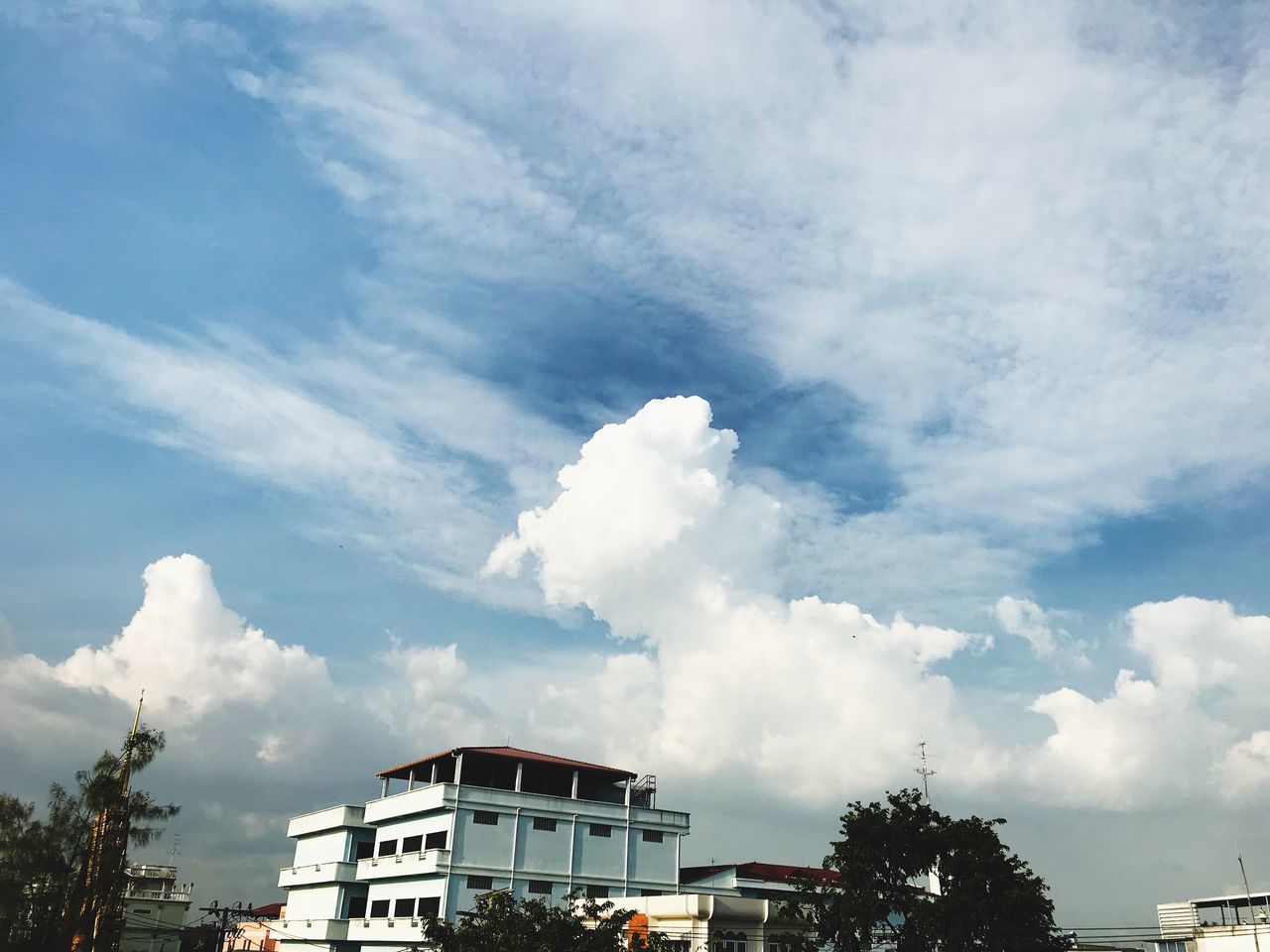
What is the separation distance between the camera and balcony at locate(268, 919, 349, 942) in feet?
237

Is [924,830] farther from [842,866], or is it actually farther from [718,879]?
[718,879]

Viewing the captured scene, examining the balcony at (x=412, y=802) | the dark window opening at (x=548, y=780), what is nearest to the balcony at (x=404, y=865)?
the balcony at (x=412, y=802)

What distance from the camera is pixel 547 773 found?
2739 inches

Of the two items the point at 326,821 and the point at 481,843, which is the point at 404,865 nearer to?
the point at 481,843

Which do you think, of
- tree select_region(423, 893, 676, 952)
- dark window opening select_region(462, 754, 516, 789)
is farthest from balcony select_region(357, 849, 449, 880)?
tree select_region(423, 893, 676, 952)

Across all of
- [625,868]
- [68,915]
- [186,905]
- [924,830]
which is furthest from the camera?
[186,905]

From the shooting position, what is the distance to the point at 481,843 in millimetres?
61469

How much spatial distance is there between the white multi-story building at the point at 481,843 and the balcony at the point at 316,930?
117 millimetres

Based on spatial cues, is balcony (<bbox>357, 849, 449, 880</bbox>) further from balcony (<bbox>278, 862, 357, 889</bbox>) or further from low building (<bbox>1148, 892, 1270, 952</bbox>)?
low building (<bbox>1148, 892, 1270, 952</bbox>)

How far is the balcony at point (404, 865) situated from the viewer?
2371 inches

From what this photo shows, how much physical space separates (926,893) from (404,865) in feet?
113

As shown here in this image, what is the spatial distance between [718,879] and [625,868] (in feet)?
25.5

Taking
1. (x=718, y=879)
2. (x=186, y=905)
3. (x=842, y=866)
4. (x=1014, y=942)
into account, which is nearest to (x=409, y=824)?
(x=718, y=879)

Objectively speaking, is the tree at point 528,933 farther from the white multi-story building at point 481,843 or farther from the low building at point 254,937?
the low building at point 254,937
